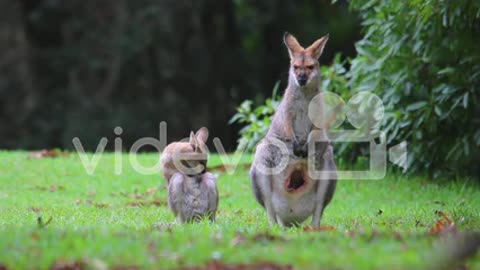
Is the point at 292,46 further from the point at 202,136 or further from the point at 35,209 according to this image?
the point at 35,209

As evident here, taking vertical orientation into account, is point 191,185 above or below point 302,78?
below

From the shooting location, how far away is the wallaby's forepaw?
29.9ft

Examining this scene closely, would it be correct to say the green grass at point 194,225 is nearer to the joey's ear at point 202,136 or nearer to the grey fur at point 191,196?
the grey fur at point 191,196

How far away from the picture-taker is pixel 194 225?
8555 millimetres

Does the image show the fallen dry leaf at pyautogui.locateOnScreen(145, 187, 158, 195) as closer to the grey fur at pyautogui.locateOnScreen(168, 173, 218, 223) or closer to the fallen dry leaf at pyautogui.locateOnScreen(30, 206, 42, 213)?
the fallen dry leaf at pyautogui.locateOnScreen(30, 206, 42, 213)

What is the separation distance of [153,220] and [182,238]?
3.21m

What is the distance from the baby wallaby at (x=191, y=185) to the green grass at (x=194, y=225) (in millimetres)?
273

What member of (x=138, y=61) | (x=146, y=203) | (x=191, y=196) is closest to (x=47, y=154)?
(x=146, y=203)

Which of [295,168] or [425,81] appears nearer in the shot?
[295,168]

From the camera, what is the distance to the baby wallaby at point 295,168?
900 centimetres

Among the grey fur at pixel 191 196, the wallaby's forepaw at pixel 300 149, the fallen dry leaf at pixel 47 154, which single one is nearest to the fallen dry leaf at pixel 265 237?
the wallaby's forepaw at pixel 300 149

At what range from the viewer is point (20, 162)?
1488 centimetres

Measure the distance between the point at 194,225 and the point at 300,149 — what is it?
1.47 metres

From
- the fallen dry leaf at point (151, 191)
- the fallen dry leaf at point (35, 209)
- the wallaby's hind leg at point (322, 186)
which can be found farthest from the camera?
the fallen dry leaf at point (151, 191)
